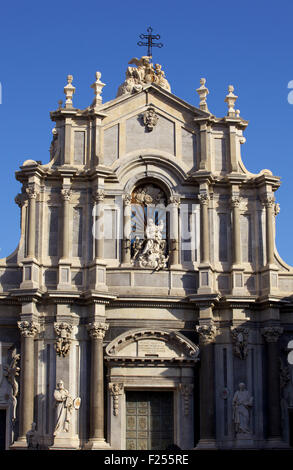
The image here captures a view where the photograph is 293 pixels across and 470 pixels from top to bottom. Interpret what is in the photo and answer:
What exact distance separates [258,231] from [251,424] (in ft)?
18.8

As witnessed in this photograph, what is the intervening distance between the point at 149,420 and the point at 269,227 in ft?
21.8

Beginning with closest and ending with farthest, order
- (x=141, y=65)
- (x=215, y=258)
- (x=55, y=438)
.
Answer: (x=55, y=438)
(x=215, y=258)
(x=141, y=65)

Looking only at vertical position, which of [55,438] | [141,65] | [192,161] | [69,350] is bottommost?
[55,438]

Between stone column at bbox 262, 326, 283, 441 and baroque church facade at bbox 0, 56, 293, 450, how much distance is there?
3 cm

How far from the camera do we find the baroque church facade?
1091 inches

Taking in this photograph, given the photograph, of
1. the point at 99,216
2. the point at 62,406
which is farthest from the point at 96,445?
the point at 99,216

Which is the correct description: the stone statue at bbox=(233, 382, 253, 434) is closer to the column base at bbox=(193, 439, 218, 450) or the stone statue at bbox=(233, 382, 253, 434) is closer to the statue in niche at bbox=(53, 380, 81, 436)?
the column base at bbox=(193, 439, 218, 450)

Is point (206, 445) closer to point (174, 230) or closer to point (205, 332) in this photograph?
point (205, 332)

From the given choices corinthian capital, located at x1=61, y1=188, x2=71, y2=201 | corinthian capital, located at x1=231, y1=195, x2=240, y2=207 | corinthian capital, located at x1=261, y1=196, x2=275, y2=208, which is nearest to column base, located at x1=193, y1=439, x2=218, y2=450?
corinthian capital, located at x1=231, y1=195, x2=240, y2=207

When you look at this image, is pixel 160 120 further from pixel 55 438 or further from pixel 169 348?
pixel 55 438

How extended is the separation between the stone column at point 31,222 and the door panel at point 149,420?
4928 millimetres

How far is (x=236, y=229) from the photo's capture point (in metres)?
29.4

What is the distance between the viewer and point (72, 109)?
29.8 m

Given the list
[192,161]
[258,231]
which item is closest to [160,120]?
[192,161]
